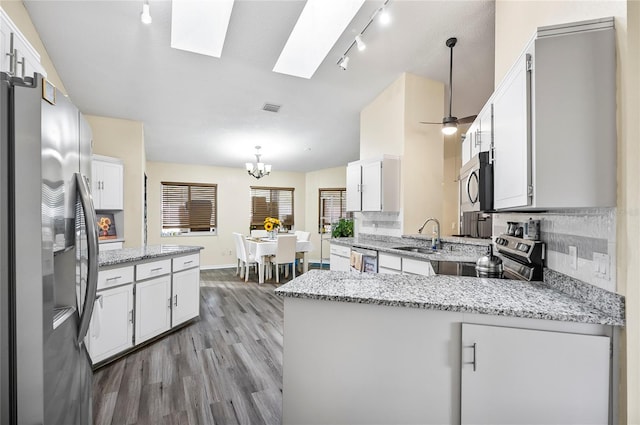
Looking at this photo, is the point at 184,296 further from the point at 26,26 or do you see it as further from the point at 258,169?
the point at 258,169

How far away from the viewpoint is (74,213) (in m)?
1.12

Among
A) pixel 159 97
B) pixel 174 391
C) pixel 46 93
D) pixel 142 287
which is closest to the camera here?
pixel 46 93

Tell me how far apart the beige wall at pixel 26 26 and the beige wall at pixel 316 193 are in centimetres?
565

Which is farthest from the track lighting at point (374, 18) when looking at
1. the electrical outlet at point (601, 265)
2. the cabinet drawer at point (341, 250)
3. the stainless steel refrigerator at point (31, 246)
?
the cabinet drawer at point (341, 250)

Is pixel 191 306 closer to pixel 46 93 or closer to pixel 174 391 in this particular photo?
pixel 174 391

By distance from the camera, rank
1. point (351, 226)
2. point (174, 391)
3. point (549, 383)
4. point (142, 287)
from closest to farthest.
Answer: point (549, 383), point (174, 391), point (142, 287), point (351, 226)

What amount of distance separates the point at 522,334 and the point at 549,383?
197 millimetres

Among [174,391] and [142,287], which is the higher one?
[142,287]

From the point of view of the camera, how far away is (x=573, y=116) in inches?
45.6

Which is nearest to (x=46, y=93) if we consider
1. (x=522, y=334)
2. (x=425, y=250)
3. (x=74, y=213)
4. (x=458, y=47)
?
(x=74, y=213)

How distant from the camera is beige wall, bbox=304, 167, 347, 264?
25.7ft

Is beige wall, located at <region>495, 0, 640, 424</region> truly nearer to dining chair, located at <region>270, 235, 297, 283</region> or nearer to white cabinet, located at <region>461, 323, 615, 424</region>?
white cabinet, located at <region>461, 323, 615, 424</region>

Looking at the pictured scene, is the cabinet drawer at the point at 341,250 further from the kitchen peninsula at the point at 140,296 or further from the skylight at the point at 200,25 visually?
the skylight at the point at 200,25

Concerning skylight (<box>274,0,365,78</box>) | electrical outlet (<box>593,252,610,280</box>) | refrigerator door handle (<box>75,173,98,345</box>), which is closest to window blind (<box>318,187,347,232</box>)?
skylight (<box>274,0,365,78</box>)
